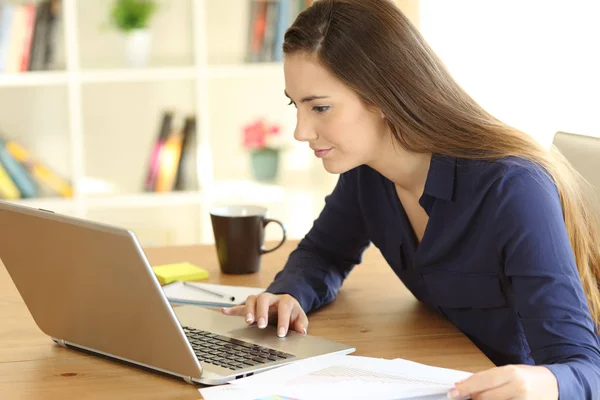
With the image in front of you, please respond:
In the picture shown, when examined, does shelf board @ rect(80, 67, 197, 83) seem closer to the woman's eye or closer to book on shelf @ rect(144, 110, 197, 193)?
book on shelf @ rect(144, 110, 197, 193)

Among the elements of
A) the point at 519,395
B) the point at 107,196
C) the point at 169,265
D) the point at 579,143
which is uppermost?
the point at 579,143

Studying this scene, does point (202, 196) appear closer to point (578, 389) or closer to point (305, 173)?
point (305, 173)

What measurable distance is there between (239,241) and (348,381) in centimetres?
62

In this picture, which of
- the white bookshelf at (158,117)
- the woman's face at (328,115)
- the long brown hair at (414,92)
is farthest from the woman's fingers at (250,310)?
the white bookshelf at (158,117)

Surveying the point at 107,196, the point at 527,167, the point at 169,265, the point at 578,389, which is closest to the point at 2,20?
the point at 107,196

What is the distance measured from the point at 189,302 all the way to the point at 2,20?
2194 mm

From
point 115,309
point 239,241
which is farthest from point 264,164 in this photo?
point 115,309

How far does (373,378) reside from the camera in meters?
1.03

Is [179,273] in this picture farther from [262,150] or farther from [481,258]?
[262,150]

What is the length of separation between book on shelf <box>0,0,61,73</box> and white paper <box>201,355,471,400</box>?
8.26 ft

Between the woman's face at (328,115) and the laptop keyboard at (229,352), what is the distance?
0.35 metres

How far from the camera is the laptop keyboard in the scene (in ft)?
3.63

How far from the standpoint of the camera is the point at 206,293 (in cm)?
149

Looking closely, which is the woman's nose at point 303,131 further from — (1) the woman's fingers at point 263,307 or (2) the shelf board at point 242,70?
(2) the shelf board at point 242,70
